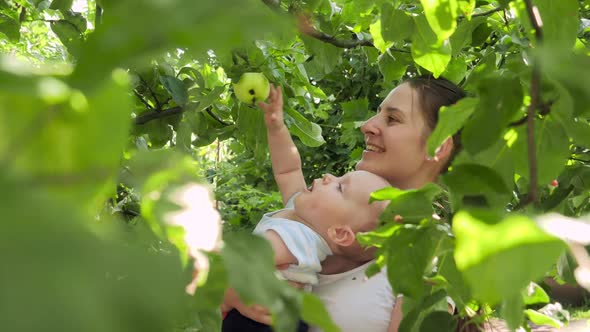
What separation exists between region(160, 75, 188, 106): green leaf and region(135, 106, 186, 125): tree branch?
6 centimetres

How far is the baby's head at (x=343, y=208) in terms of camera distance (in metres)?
1.39

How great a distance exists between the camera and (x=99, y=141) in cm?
21

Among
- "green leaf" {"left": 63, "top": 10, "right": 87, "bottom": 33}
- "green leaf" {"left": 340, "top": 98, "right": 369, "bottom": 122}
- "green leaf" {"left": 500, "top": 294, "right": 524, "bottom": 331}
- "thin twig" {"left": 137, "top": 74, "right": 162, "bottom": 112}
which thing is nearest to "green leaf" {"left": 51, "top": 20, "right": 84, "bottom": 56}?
"green leaf" {"left": 63, "top": 10, "right": 87, "bottom": 33}

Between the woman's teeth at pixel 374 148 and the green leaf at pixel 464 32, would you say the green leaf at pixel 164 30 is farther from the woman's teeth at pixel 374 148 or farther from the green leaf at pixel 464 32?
the woman's teeth at pixel 374 148

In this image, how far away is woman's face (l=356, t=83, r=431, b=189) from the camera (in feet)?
Answer: 5.14

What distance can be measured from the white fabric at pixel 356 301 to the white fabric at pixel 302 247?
0.05 m

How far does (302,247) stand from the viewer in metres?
1.31

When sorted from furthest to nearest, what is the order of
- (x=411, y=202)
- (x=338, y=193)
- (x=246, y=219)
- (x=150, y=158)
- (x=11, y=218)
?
1. (x=246, y=219)
2. (x=338, y=193)
3. (x=411, y=202)
4. (x=150, y=158)
5. (x=11, y=218)

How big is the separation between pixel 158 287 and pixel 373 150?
4.72 feet

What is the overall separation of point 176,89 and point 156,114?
97 millimetres

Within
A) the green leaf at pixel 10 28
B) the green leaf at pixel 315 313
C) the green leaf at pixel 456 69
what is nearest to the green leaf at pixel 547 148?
the green leaf at pixel 315 313

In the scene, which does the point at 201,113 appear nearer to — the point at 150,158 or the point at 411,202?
the point at 411,202

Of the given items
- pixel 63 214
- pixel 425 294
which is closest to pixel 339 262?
pixel 425 294

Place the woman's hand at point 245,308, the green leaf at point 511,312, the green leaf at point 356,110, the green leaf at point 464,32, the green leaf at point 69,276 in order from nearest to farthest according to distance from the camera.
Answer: the green leaf at point 69,276 < the green leaf at point 511,312 < the woman's hand at point 245,308 < the green leaf at point 464,32 < the green leaf at point 356,110
